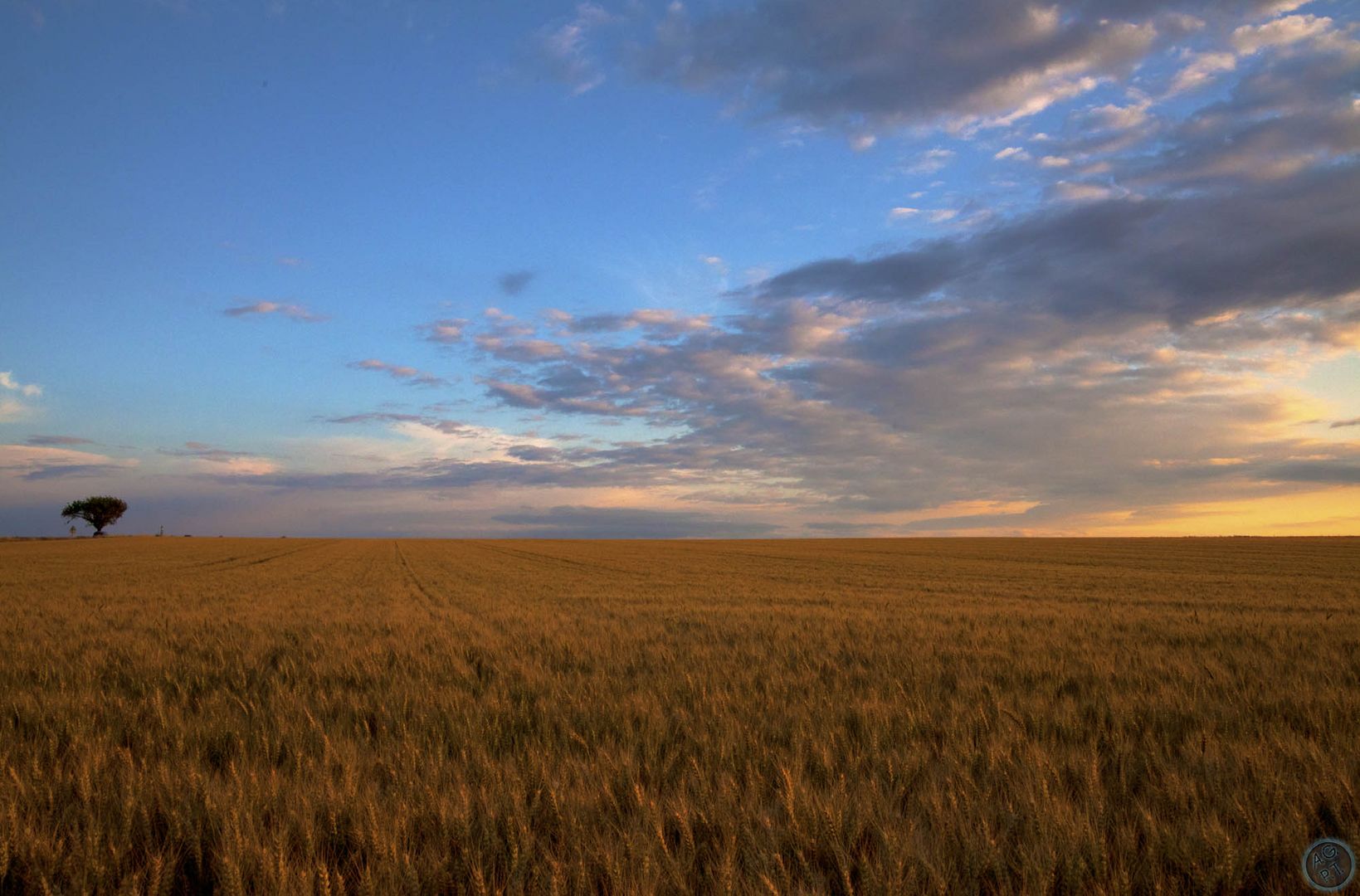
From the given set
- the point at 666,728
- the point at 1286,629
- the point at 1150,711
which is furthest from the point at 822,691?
the point at 1286,629

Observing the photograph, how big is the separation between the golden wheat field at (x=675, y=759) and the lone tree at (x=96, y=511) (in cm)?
12658

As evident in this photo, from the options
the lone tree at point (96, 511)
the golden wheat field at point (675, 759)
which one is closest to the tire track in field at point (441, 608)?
the golden wheat field at point (675, 759)

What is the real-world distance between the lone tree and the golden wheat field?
126577mm

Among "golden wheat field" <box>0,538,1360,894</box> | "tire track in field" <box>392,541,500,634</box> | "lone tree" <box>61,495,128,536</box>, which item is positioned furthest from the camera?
"lone tree" <box>61,495,128,536</box>

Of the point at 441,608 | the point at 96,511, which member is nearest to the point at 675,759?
the point at 441,608

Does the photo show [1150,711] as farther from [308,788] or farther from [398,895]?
[308,788]

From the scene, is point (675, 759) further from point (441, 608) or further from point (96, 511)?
point (96, 511)

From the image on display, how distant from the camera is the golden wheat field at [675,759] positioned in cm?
276

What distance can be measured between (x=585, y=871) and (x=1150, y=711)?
15.5 ft

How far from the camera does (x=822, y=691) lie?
6.03m

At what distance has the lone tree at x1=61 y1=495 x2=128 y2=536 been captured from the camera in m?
107

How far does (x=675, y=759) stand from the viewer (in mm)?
4152

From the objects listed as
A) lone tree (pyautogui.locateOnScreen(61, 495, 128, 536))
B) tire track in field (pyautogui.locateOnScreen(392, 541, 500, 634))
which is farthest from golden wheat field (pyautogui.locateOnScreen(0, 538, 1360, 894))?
lone tree (pyautogui.locateOnScreen(61, 495, 128, 536))

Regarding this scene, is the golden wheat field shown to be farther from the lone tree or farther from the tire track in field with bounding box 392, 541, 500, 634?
the lone tree
